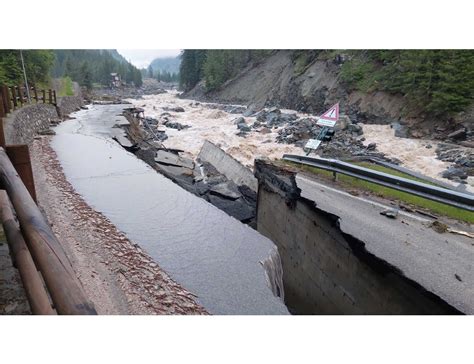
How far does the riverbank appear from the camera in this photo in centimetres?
220

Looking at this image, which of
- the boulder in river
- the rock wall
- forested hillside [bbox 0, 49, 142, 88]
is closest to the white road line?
the rock wall

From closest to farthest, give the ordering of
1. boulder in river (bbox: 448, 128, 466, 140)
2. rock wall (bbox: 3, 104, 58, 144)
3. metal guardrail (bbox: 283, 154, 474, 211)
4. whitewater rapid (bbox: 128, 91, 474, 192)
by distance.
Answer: metal guardrail (bbox: 283, 154, 474, 211)
rock wall (bbox: 3, 104, 58, 144)
whitewater rapid (bbox: 128, 91, 474, 192)
boulder in river (bbox: 448, 128, 466, 140)

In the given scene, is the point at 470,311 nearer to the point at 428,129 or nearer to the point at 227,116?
the point at 428,129

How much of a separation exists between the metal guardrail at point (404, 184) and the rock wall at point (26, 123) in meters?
5.76

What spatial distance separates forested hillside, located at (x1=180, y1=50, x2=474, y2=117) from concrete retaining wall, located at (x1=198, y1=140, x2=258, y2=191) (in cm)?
645

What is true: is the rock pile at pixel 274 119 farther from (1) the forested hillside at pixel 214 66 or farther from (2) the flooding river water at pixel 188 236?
(2) the flooding river water at pixel 188 236

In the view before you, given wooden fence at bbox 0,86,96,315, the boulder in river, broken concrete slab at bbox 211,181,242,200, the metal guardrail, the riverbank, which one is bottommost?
broken concrete slab at bbox 211,181,242,200

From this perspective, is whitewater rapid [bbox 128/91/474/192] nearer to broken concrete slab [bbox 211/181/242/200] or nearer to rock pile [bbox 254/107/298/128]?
rock pile [bbox 254/107/298/128]

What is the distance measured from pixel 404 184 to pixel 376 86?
58.7 ft

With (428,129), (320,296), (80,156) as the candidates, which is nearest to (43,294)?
(320,296)

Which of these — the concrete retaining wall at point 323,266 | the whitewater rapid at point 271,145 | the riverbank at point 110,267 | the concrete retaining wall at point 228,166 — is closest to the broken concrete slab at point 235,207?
the concrete retaining wall at point 323,266

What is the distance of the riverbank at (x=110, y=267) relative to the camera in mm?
2195

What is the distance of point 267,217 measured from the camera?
20.0 feet

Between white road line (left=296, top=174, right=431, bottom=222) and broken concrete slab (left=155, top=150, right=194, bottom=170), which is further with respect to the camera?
broken concrete slab (left=155, top=150, right=194, bottom=170)
